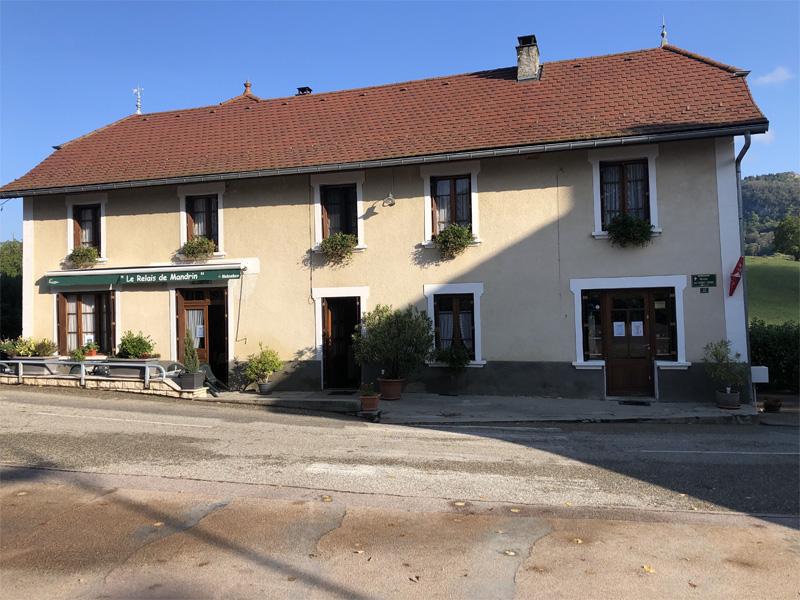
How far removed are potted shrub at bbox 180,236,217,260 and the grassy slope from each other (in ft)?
79.7

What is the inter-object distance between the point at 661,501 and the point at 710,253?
7746 mm

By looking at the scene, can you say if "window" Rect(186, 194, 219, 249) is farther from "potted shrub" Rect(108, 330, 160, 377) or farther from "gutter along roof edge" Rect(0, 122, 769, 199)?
"potted shrub" Rect(108, 330, 160, 377)

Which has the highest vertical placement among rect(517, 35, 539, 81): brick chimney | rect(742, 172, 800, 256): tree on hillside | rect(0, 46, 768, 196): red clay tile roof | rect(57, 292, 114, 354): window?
rect(742, 172, 800, 256): tree on hillside

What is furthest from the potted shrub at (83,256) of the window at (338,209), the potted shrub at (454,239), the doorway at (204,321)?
the potted shrub at (454,239)

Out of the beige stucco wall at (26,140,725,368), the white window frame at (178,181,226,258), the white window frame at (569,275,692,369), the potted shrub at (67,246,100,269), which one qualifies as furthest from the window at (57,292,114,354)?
the white window frame at (569,275,692,369)

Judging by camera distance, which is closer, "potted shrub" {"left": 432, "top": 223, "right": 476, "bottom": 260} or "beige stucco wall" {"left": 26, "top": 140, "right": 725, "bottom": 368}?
"beige stucco wall" {"left": 26, "top": 140, "right": 725, "bottom": 368}

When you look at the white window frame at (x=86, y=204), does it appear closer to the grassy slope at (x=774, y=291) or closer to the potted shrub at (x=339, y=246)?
the potted shrub at (x=339, y=246)

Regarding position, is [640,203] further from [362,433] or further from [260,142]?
[260,142]

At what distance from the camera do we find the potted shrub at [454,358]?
13.2 meters

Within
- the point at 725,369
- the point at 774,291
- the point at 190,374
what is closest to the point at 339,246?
the point at 190,374

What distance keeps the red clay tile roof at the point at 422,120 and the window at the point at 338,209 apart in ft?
2.65

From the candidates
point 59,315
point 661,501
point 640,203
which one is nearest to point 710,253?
point 640,203

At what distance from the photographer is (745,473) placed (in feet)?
23.3

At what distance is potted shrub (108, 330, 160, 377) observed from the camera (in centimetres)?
1412
